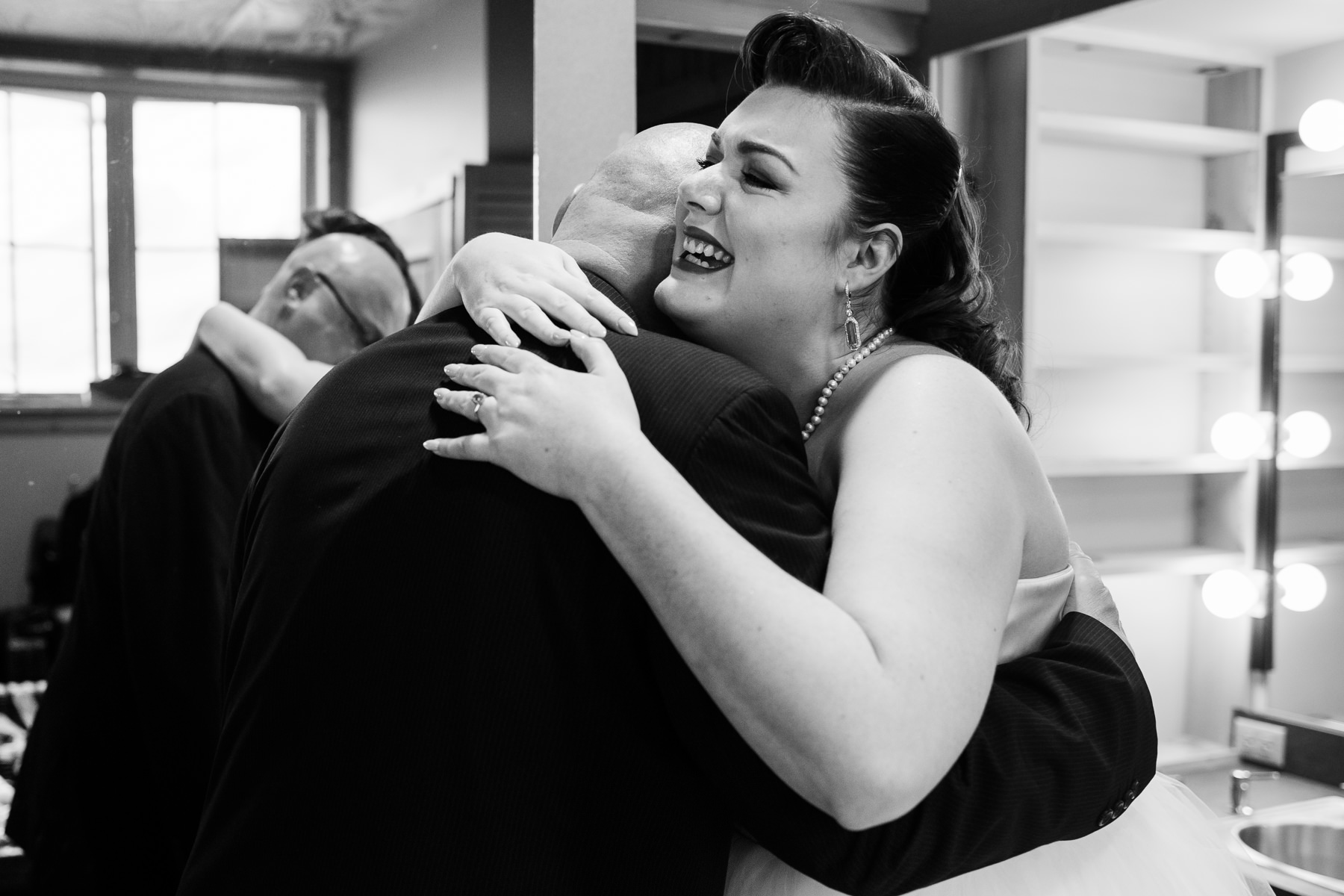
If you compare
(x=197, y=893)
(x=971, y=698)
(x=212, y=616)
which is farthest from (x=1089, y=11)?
(x=197, y=893)

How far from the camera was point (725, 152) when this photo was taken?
1076mm

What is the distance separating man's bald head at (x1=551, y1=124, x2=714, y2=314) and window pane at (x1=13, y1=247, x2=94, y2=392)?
0.96 meters

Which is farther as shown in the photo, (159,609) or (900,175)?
(159,609)

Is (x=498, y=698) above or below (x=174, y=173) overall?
below

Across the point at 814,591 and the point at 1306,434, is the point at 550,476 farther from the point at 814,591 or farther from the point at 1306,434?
the point at 1306,434

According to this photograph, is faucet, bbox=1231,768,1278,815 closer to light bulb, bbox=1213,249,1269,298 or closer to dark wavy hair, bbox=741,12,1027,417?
light bulb, bbox=1213,249,1269,298

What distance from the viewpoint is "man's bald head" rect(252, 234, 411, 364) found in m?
1.88

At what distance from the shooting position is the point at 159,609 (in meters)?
1.79

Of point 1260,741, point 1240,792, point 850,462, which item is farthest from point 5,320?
point 1260,741

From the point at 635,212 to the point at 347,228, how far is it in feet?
3.07

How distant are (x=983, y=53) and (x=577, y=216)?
5.75 feet

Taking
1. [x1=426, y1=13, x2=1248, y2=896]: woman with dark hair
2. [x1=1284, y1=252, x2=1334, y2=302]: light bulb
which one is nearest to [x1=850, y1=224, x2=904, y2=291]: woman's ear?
[x1=426, y1=13, x2=1248, y2=896]: woman with dark hair

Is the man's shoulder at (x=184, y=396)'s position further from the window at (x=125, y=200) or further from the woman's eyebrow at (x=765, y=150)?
the woman's eyebrow at (x=765, y=150)

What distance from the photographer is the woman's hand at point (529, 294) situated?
0.90 metres
